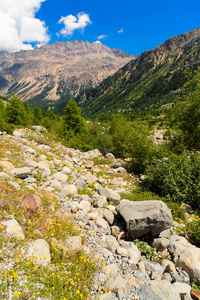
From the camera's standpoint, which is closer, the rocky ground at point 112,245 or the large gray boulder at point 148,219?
the rocky ground at point 112,245

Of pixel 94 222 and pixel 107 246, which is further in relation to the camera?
pixel 94 222

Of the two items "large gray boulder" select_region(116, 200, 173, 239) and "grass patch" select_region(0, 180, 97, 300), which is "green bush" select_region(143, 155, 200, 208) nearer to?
"large gray boulder" select_region(116, 200, 173, 239)

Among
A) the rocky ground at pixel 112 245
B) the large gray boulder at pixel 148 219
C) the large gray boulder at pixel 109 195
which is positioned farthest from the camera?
the large gray boulder at pixel 109 195

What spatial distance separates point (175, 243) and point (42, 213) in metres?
6.27

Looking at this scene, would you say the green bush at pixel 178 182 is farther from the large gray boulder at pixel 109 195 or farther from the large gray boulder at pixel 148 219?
the large gray boulder at pixel 148 219

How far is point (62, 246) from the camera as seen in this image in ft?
17.0

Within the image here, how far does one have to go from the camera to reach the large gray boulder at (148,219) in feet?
23.9

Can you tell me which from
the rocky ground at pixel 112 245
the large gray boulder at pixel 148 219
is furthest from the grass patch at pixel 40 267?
the large gray boulder at pixel 148 219

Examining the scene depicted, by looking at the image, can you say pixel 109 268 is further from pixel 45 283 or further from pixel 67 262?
pixel 45 283

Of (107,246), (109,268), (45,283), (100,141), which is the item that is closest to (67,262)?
(45,283)

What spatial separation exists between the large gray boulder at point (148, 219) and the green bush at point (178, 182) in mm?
3397

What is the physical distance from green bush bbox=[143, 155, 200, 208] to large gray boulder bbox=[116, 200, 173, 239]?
340 centimetres

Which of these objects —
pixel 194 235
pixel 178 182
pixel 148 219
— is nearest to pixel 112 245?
pixel 148 219

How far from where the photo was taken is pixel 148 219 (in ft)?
23.9
